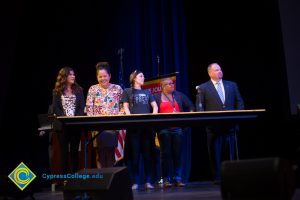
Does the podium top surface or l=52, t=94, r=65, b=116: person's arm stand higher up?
l=52, t=94, r=65, b=116: person's arm

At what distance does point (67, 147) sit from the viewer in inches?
169

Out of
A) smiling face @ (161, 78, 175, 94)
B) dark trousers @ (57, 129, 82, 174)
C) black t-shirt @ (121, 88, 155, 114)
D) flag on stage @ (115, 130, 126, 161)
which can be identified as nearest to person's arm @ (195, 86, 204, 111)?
smiling face @ (161, 78, 175, 94)

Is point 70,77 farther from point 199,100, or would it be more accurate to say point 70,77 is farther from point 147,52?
point 147,52

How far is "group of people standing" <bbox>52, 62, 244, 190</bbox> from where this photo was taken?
4.91 meters

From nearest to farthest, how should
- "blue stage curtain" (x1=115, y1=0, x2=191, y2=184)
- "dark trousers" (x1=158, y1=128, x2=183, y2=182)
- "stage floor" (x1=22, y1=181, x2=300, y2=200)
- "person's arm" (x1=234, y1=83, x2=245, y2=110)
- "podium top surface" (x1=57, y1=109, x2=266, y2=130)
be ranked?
"stage floor" (x1=22, y1=181, x2=300, y2=200), "podium top surface" (x1=57, y1=109, x2=266, y2=130), "person's arm" (x1=234, y1=83, x2=245, y2=110), "dark trousers" (x1=158, y1=128, x2=183, y2=182), "blue stage curtain" (x1=115, y1=0, x2=191, y2=184)

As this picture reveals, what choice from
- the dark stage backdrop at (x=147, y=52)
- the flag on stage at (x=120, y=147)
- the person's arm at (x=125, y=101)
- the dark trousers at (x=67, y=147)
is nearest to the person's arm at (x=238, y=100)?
the dark stage backdrop at (x=147, y=52)

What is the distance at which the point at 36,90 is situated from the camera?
278 inches

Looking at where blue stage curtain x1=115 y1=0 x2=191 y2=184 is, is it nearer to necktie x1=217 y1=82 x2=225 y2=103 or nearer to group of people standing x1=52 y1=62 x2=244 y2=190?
group of people standing x1=52 y1=62 x2=244 y2=190

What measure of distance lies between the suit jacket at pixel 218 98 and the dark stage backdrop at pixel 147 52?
1099 millimetres

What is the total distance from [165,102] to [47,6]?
11.0ft

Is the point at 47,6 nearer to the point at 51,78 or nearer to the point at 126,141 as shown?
the point at 51,78

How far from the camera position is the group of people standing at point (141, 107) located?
193 inches

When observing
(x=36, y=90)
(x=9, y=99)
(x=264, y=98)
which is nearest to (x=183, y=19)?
(x=264, y=98)

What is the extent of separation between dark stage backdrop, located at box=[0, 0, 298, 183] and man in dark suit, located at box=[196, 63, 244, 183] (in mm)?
1150
